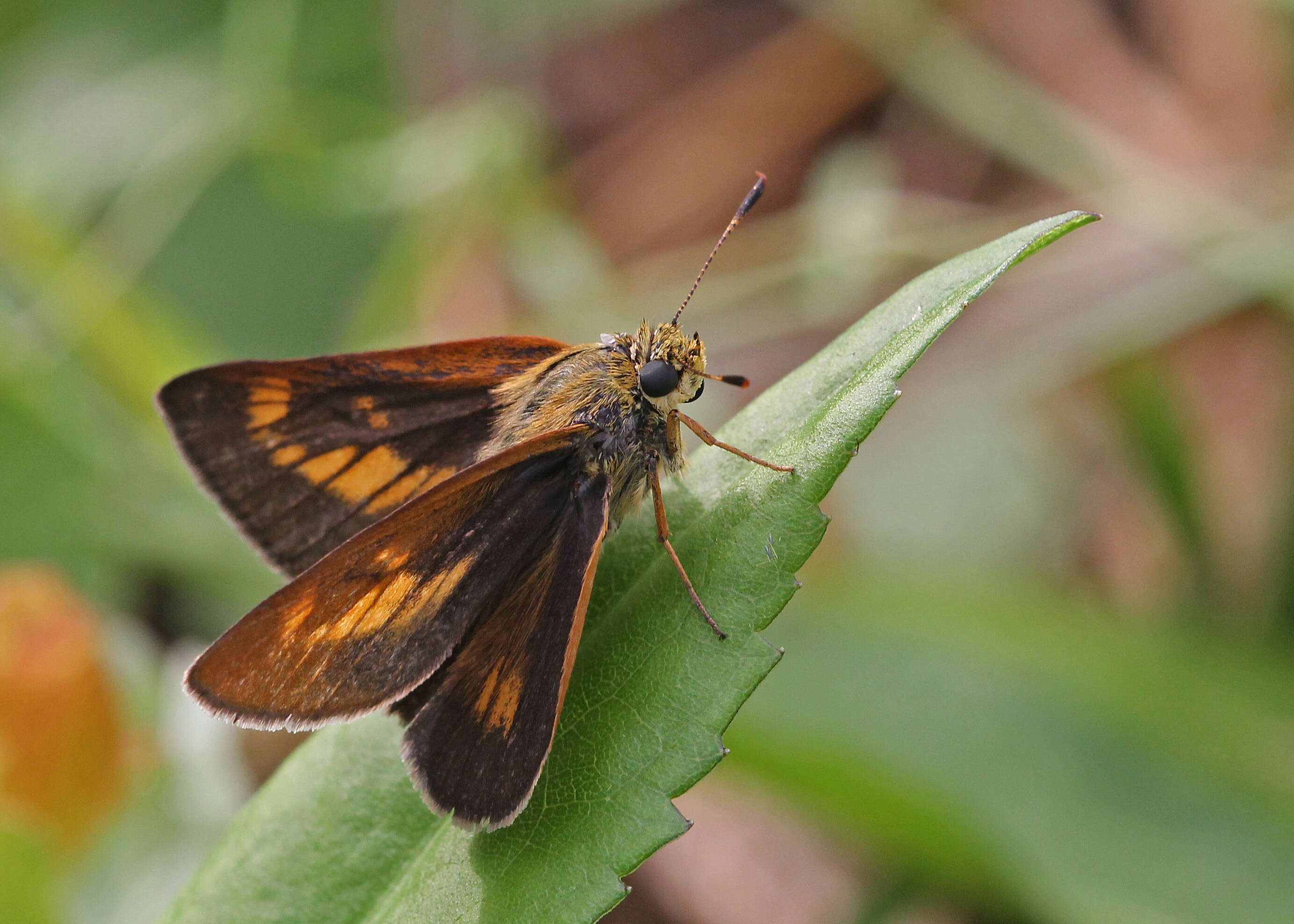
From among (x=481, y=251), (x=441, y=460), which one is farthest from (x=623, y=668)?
(x=481, y=251)

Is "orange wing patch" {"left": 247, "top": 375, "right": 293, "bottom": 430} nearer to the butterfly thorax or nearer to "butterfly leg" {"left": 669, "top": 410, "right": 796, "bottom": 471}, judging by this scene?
the butterfly thorax

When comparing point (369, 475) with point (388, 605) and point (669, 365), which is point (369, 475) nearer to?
point (388, 605)

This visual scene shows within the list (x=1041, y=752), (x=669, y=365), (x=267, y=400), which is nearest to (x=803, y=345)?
(x=1041, y=752)

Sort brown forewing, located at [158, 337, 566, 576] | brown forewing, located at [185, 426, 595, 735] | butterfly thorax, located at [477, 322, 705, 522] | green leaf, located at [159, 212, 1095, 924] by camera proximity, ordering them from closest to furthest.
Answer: green leaf, located at [159, 212, 1095, 924]
brown forewing, located at [185, 426, 595, 735]
butterfly thorax, located at [477, 322, 705, 522]
brown forewing, located at [158, 337, 566, 576]

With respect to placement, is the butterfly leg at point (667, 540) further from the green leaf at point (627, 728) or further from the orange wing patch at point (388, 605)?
the orange wing patch at point (388, 605)

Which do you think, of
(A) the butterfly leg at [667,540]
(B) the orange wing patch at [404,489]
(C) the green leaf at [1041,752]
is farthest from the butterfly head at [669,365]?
(C) the green leaf at [1041,752]

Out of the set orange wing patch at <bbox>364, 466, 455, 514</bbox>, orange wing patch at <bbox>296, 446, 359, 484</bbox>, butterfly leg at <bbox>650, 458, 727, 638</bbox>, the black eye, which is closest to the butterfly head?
the black eye

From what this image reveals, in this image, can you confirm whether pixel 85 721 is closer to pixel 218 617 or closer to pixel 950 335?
pixel 218 617
